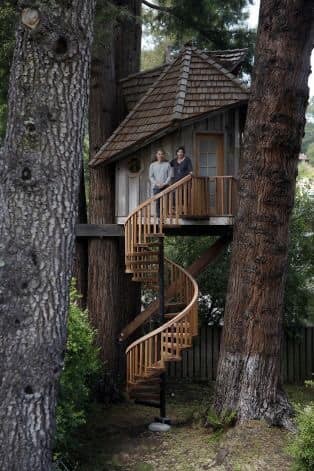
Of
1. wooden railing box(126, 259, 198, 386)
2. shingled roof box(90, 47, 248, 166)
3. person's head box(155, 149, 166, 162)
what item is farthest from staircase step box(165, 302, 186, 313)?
shingled roof box(90, 47, 248, 166)

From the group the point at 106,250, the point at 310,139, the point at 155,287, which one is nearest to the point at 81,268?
the point at 106,250

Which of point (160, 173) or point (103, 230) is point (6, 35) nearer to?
point (160, 173)

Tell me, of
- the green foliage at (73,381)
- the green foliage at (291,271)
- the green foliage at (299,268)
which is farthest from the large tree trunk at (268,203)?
the green foliage at (299,268)

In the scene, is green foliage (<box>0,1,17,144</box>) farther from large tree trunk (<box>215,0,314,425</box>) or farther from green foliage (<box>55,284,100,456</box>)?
green foliage (<box>55,284,100,456</box>)

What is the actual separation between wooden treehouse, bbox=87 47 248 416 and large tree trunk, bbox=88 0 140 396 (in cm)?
58

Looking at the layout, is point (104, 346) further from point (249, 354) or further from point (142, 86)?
point (142, 86)

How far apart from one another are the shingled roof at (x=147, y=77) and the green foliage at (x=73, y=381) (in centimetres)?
529

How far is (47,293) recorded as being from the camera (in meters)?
6.46

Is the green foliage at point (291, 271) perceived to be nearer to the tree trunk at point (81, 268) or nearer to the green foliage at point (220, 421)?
the tree trunk at point (81, 268)

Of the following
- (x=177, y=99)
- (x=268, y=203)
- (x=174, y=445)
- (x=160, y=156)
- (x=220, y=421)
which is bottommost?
(x=174, y=445)

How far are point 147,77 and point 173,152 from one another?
99.3 inches

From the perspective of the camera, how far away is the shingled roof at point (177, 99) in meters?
12.7

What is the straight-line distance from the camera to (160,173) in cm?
1255

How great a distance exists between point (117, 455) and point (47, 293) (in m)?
5.31
